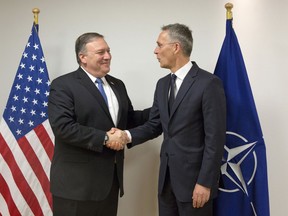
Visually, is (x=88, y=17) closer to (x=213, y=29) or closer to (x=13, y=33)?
(x=13, y=33)

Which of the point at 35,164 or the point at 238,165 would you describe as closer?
the point at 238,165

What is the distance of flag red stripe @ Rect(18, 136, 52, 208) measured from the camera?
2.28 meters

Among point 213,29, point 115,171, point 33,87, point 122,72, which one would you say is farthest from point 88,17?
point 115,171

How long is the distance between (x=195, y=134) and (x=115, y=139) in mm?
458

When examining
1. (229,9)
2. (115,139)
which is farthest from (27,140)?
(229,9)

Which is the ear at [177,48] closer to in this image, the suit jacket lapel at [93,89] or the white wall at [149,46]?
the suit jacket lapel at [93,89]

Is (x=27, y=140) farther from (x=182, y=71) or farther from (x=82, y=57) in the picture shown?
(x=182, y=71)

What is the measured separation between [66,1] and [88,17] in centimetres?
23

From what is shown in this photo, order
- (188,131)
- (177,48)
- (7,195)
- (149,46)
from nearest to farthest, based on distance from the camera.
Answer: (188,131) → (177,48) → (7,195) → (149,46)

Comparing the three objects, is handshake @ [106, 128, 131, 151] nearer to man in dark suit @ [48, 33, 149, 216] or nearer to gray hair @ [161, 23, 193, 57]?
man in dark suit @ [48, 33, 149, 216]

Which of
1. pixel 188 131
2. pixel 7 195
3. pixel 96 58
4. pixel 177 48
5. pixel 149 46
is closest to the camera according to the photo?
pixel 188 131

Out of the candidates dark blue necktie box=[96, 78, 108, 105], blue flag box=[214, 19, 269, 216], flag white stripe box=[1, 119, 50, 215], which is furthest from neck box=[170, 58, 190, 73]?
flag white stripe box=[1, 119, 50, 215]

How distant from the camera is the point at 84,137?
5.68ft

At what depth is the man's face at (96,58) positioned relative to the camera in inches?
75.3
